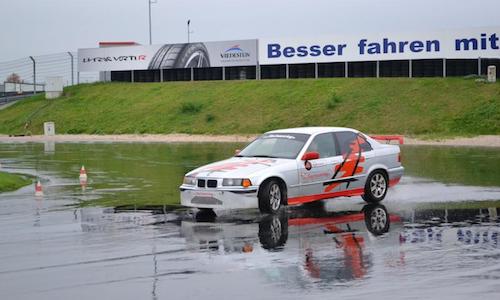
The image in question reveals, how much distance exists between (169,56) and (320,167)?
52118mm

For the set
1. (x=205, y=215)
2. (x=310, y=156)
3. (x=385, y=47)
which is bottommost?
(x=205, y=215)

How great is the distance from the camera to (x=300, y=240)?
1129 cm

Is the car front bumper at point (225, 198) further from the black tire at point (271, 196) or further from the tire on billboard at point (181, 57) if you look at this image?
the tire on billboard at point (181, 57)

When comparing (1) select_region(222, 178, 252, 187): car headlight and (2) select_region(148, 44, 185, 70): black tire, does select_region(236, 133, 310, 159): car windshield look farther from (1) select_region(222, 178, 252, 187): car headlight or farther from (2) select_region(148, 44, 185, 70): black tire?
→ (2) select_region(148, 44, 185, 70): black tire

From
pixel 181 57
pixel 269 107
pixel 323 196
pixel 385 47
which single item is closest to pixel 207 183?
pixel 323 196

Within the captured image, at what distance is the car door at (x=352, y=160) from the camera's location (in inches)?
601

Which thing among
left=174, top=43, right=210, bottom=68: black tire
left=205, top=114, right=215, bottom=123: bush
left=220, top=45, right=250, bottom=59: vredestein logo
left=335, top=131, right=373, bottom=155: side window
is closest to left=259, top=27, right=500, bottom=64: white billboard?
left=220, top=45, right=250, bottom=59: vredestein logo

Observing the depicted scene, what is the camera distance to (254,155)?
15.2 meters

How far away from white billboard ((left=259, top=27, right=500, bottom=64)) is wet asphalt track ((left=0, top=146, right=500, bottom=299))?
3992 centimetres

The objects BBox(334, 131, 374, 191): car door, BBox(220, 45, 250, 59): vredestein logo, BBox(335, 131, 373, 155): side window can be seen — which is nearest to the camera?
BBox(334, 131, 374, 191): car door

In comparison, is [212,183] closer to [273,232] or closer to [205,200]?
[205,200]

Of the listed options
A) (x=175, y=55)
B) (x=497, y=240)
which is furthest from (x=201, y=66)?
(x=497, y=240)

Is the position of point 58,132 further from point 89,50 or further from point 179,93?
point 89,50

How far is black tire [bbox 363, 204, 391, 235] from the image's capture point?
1229 cm
